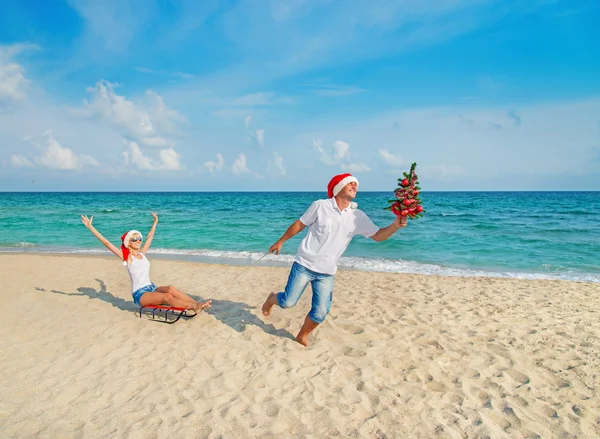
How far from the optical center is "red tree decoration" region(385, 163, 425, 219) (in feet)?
12.9

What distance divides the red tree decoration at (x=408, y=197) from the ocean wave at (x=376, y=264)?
20.5 ft

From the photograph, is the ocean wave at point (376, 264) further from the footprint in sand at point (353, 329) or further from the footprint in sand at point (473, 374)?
the footprint in sand at point (473, 374)

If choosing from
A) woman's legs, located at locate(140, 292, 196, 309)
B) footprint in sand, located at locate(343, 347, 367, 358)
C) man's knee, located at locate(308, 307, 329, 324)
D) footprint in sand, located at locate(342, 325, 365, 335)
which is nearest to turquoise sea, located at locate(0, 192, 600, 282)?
footprint in sand, located at locate(342, 325, 365, 335)

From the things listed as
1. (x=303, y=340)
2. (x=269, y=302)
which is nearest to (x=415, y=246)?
(x=269, y=302)

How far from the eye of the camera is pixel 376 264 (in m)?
11.8

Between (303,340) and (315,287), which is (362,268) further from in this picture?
(315,287)

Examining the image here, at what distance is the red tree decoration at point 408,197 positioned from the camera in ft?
12.9

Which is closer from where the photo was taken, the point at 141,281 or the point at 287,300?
the point at 287,300

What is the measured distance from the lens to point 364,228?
4445mm

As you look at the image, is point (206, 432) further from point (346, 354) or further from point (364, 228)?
point (364, 228)

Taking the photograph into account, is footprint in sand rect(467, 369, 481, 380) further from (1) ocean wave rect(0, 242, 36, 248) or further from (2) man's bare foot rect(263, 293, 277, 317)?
(1) ocean wave rect(0, 242, 36, 248)

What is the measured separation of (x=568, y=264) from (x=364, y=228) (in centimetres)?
1157

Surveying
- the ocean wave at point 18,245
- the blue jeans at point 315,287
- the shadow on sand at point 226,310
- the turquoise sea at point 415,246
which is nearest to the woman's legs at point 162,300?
the shadow on sand at point 226,310

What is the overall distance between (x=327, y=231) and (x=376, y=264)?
7947 mm
